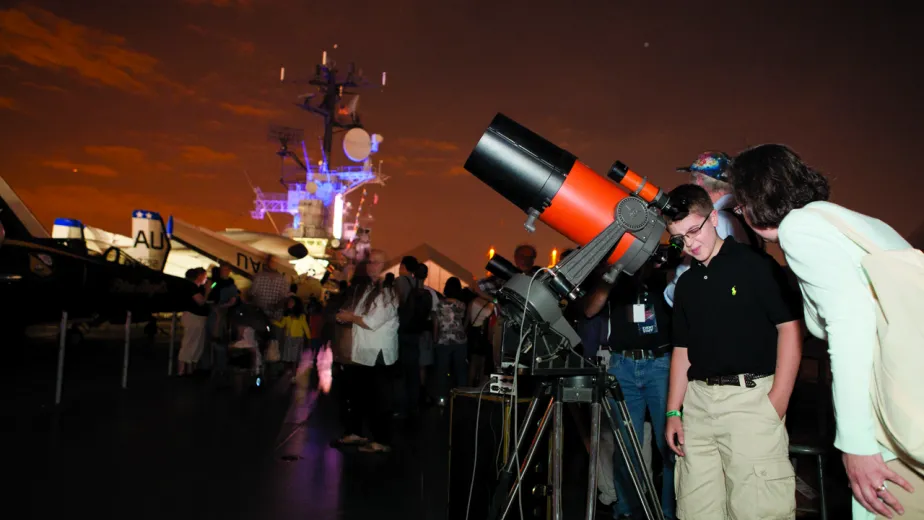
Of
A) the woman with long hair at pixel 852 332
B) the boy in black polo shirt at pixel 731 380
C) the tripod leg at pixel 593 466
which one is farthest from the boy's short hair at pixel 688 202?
the tripod leg at pixel 593 466

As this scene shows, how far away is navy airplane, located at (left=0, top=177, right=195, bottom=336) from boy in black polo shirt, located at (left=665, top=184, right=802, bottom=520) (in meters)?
8.57

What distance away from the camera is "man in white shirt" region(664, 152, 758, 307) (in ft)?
10.5

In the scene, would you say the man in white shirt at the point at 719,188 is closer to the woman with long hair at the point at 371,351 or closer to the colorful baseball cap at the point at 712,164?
the colorful baseball cap at the point at 712,164

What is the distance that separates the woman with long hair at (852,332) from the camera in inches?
62.4

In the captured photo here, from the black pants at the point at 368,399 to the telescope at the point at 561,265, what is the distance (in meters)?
3.10

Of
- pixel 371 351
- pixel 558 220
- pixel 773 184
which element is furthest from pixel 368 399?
pixel 773 184

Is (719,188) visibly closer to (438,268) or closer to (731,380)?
(731,380)

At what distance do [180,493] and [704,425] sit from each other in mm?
A: 3475

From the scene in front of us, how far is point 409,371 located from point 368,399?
219 centimetres

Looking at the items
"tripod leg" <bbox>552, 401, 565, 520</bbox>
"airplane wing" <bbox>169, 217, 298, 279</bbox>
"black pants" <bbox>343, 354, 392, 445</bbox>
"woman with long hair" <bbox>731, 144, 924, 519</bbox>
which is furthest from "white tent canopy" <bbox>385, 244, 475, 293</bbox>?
"woman with long hair" <bbox>731, 144, 924, 519</bbox>

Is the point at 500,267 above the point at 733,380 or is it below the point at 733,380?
above

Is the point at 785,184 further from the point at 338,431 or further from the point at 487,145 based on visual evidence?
the point at 338,431

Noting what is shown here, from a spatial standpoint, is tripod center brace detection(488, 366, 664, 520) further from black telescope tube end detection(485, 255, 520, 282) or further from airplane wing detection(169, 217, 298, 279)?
airplane wing detection(169, 217, 298, 279)

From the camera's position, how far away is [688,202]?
2535 mm
